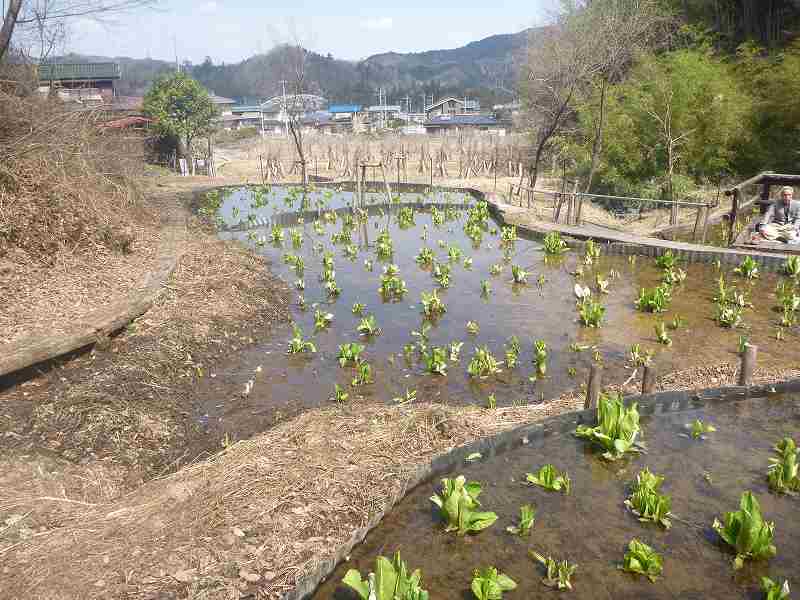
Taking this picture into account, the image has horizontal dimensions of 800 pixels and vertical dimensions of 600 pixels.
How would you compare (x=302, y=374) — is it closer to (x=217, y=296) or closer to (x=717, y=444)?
(x=217, y=296)

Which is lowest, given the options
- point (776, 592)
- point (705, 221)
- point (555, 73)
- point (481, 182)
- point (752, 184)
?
point (776, 592)

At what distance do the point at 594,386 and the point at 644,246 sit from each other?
939 centimetres

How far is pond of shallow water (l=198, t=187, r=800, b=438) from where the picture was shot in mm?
7910

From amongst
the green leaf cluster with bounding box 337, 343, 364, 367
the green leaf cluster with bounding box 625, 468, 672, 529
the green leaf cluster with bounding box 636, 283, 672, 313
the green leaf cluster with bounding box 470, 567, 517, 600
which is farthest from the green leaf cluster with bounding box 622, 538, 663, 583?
the green leaf cluster with bounding box 636, 283, 672, 313

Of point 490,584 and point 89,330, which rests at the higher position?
point 89,330

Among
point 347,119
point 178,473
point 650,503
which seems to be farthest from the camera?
point 347,119

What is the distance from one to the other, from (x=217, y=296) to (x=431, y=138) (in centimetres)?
4549

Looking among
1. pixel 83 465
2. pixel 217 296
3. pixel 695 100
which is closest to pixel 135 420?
pixel 83 465

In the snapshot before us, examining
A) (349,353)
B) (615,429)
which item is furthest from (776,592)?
(349,353)

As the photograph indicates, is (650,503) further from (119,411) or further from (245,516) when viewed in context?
(119,411)

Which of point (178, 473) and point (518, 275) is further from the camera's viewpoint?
point (518, 275)

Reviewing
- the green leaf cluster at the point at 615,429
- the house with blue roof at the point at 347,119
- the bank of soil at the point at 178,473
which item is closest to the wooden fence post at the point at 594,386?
the green leaf cluster at the point at 615,429

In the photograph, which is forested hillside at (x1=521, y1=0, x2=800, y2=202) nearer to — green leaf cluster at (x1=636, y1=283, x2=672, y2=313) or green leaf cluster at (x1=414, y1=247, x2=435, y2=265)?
green leaf cluster at (x1=414, y1=247, x2=435, y2=265)

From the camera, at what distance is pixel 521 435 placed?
20.3ft
